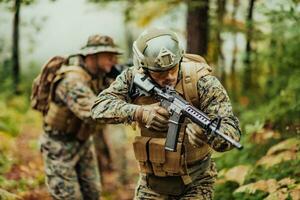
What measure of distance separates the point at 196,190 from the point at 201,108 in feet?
2.53

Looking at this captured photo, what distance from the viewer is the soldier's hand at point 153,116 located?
475 cm

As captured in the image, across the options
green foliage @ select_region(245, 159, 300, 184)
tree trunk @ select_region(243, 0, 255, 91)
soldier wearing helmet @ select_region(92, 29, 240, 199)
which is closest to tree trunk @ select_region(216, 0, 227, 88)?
tree trunk @ select_region(243, 0, 255, 91)

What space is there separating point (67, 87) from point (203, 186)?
7.43 feet

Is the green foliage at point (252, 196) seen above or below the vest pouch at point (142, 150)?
below

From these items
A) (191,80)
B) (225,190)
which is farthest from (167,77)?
(225,190)

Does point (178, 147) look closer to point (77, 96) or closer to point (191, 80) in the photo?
point (191, 80)

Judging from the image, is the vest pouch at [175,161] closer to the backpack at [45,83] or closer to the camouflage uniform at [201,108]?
the camouflage uniform at [201,108]

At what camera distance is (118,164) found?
32.5ft

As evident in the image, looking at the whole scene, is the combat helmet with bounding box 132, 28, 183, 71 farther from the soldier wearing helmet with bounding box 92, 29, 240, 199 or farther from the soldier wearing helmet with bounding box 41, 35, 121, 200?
the soldier wearing helmet with bounding box 41, 35, 121, 200

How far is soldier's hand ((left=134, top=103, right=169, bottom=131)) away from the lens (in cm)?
475

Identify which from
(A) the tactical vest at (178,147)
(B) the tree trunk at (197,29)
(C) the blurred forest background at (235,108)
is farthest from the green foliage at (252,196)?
(B) the tree trunk at (197,29)

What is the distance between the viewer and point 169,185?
17.2 ft

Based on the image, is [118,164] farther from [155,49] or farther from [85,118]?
[155,49]

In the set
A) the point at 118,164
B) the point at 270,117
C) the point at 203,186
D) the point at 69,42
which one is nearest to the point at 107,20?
the point at 69,42
